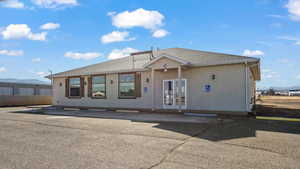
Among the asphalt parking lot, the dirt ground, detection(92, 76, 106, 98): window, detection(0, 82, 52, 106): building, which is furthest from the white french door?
detection(0, 82, 52, 106): building

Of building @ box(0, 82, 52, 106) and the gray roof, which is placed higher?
the gray roof

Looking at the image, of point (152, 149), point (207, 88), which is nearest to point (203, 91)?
point (207, 88)

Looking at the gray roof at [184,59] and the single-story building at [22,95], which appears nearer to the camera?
the gray roof at [184,59]

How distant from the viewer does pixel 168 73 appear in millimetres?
13500

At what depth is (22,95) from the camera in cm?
2384

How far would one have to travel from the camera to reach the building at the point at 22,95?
22.6 metres

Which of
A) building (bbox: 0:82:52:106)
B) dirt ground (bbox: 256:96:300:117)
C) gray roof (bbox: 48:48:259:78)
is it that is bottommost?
dirt ground (bbox: 256:96:300:117)

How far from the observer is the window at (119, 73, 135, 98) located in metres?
14.7

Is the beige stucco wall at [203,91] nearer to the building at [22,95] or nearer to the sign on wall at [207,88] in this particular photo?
the sign on wall at [207,88]

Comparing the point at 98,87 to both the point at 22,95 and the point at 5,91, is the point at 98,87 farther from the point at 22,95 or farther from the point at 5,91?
the point at 5,91

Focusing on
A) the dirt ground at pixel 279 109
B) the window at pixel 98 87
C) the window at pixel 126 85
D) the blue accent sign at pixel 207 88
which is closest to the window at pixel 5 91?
the window at pixel 98 87

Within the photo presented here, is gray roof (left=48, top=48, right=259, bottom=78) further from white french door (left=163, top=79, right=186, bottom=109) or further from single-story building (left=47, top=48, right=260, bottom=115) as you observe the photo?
white french door (left=163, top=79, right=186, bottom=109)

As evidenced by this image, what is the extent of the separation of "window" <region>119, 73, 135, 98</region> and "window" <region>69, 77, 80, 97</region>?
444cm

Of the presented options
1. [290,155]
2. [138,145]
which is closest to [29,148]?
[138,145]
